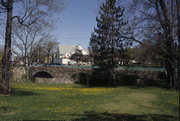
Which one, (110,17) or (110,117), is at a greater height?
(110,17)

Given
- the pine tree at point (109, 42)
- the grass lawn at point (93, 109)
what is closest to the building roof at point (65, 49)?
the pine tree at point (109, 42)

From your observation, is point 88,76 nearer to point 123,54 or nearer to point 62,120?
point 123,54

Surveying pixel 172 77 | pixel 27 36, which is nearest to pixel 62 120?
pixel 172 77

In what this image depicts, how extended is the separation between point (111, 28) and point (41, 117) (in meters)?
34.1

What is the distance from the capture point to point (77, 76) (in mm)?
48031

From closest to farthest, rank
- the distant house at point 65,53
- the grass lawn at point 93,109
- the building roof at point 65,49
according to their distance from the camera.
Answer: the grass lawn at point 93,109, the distant house at point 65,53, the building roof at point 65,49

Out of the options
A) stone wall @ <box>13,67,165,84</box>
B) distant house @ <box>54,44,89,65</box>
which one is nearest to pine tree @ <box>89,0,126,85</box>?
stone wall @ <box>13,67,165,84</box>

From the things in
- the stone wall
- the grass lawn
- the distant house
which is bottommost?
the grass lawn

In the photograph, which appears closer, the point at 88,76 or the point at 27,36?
the point at 88,76

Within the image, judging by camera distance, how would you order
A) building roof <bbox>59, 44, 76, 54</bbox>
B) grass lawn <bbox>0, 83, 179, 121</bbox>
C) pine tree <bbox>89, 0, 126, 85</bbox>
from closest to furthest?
grass lawn <bbox>0, 83, 179, 121</bbox>
pine tree <bbox>89, 0, 126, 85</bbox>
building roof <bbox>59, 44, 76, 54</bbox>

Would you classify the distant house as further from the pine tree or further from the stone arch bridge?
the pine tree

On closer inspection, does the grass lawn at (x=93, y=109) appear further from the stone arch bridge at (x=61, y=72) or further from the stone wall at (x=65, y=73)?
the stone arch bridge at (x=61, y=72)

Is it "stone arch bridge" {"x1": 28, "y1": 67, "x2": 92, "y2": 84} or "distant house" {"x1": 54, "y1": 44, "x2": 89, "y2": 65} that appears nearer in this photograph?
"stone arch bridge" {"x1": 28, "y1": 67, "x2": 92, "y2": 84}

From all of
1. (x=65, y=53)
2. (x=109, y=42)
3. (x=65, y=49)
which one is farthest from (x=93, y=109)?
(x=65, y=49)
